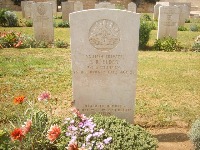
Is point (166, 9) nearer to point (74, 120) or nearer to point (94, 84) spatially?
point (94, 84)

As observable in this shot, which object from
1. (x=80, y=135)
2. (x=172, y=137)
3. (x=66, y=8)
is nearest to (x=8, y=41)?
(x=172, y=137)

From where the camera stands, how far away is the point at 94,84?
4.41 meters

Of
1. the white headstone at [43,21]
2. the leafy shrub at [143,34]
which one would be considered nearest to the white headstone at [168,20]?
the leafy shrub at [143,34]

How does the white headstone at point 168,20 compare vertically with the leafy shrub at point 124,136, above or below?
above

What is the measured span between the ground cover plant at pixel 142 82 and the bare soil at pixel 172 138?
209 millimetres

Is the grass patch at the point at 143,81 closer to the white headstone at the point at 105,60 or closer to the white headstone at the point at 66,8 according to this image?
the white headstone at the point at 105,60

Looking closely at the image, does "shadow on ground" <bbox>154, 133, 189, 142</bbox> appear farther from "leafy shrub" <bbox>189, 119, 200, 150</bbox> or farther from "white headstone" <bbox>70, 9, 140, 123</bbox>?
"leafy shrub" <bbox>189, 119, 200, 150</bbox>

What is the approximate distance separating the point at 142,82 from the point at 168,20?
559 cm

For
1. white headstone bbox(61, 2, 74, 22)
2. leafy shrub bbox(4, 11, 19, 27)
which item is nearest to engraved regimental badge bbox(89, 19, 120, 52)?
leafy shrub bbox(4, 11, 19, 27)

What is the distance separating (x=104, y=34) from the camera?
13.6 ft

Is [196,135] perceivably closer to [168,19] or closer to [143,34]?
[143,34]

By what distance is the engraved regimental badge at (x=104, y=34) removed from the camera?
13.4 ft

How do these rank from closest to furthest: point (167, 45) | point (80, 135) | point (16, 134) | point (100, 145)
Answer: point (16, 134), point (100, 145), point (80, 135), point (167, 45)

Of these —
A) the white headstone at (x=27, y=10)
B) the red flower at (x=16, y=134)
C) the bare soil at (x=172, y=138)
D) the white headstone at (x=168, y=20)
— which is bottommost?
the bare soil at (x=172, y=138)
